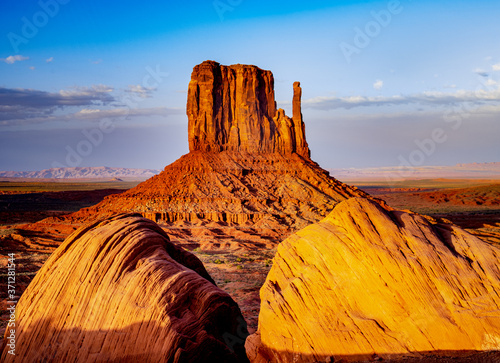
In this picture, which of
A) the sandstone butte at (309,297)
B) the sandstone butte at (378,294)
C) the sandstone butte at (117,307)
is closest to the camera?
the sandstone butte at (378,294)

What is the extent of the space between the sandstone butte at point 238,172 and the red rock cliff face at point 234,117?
0.12 metres

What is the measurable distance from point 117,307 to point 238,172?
138 feet

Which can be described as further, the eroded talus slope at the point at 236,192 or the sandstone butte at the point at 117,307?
the eroded talus slope at the point at 236,192

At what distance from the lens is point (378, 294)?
7863 millimetres

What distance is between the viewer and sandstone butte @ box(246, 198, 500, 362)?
24.1ft

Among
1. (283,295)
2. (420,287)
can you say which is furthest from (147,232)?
(420,287)

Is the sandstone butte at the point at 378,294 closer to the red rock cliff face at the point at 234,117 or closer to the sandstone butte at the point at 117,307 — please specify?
the sandstone butte at the point at 117,307

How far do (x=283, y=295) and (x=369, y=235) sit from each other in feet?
6.79

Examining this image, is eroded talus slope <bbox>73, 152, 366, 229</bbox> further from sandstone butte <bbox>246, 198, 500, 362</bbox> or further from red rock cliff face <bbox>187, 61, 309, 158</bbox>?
sandstone butte <bbox>246, 198, 500, 362</bbox>

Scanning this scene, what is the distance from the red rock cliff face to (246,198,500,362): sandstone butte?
45.3 metres

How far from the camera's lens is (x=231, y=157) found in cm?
5253

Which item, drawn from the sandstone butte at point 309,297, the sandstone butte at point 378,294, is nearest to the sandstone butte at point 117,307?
the sandstone butte at point 309,297

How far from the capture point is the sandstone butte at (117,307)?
26.1ft

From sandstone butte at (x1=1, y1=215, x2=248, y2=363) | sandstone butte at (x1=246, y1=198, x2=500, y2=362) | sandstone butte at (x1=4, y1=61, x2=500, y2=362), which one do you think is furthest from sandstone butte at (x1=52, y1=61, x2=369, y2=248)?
sandstone butte at (x1=246, y1=198, x2=500, y2=362)
